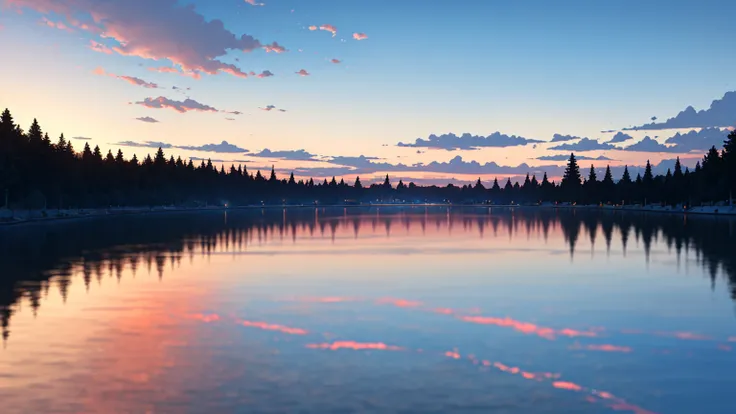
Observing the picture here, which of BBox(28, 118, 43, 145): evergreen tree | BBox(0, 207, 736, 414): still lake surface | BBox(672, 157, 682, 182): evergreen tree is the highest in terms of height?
BBox(28, 118, 43, 145): evergreen tree

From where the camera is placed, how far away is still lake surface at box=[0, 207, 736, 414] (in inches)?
387

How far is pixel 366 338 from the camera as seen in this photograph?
46.3 ft

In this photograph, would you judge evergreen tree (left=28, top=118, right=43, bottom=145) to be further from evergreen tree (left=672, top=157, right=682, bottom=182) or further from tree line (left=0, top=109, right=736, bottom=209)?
evergreen tree (left=672, top=157, right=682, bottom=182)

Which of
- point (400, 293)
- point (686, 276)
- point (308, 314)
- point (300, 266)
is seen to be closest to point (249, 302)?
point (308, 314)

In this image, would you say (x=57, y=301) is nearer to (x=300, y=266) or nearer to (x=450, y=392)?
(x=300, y=266)

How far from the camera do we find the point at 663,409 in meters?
9.34

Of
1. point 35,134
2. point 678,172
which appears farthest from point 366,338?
point 678,172

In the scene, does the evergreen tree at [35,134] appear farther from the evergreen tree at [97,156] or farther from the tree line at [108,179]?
the evergreen tree at [97,156]

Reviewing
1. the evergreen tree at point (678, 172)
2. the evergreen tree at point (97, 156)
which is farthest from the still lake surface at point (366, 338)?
the evergreen tree at point (678, 172)

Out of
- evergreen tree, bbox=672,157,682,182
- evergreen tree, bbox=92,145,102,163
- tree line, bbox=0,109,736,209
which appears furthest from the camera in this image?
evergreen tree, bbox=672,157,682,182

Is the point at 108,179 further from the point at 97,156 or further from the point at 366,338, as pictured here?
the point at 366,338

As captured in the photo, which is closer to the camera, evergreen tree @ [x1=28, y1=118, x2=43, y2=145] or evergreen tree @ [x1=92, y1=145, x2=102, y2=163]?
evergreen tree @ [x1=28, y1=118, x2=43, y2=145]

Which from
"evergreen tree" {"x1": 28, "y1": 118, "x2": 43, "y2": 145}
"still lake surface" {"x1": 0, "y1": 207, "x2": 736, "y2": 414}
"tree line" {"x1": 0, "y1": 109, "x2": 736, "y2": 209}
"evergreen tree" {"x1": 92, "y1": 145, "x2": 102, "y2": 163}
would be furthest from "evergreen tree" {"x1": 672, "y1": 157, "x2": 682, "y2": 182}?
"still lake surface" {"x1": 0, "y1": 207, "x2": 736, "y2": 414}

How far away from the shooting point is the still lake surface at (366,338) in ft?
32.2
